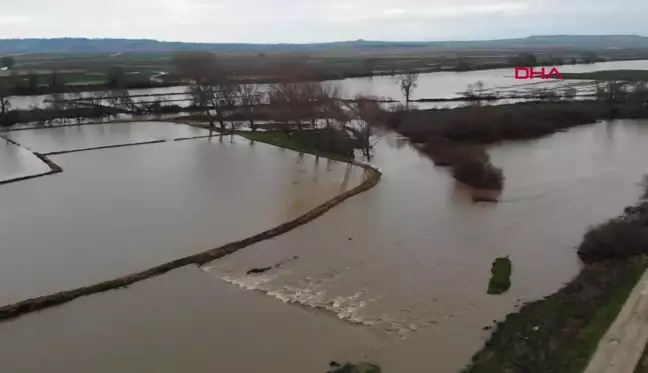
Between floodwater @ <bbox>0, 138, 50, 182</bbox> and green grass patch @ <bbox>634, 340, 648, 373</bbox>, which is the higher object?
floodwater @ <bbox>0, 138, 50, 182</bbox>

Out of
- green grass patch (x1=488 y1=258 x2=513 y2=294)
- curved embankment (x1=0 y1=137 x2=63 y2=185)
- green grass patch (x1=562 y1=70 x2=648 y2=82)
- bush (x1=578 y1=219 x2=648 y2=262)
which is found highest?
green grass patch (x1=562 y1=70 x2=648 y2=82)

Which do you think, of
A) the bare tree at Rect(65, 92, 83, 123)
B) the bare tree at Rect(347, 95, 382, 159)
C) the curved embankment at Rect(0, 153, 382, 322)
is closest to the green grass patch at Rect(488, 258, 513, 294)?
the curved embankment at Rect(0, 153, 382, 322)

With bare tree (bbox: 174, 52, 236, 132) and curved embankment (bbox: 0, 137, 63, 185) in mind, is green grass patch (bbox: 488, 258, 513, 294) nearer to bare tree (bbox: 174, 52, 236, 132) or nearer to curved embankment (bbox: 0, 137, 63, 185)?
curved embankment (bbox: 0, 137, 63, 185)

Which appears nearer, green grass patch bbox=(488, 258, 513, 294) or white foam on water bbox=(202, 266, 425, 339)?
white foam on water bbox=(202, 266, 425, 339)

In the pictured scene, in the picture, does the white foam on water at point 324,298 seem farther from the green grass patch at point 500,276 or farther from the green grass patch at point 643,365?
the green grass patch at point 643,365

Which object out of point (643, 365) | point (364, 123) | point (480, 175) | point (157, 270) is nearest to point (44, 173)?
point (157, 270)

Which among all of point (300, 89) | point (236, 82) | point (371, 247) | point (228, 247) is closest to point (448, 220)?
point (371, 247)

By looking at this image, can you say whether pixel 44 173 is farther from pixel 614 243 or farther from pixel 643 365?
pixel 643 365
